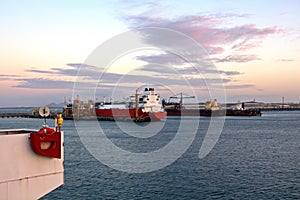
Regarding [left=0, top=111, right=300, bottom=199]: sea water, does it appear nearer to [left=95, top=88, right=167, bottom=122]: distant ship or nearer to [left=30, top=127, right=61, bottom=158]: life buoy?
[left=30, top=127, right=61, bottom=158]: life buoy

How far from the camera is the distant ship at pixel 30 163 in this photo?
7117 mm

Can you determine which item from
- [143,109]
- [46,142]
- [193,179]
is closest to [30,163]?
[46,142]

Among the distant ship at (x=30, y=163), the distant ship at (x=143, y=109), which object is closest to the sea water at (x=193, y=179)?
the distant ship at (x=30, y=163)

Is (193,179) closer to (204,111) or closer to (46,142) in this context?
(46,142)

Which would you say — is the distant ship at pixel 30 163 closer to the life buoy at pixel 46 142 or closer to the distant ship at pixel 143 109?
the life buoy at pixel 46 142

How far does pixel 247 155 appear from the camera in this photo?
33562mm

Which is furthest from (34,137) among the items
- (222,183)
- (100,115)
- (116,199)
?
(100,115)

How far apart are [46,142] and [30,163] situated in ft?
1.80

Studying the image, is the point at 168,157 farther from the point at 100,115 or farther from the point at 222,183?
the point at 100,115

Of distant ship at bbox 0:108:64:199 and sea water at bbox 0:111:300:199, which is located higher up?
distant ship at bbox 0:108:64:199

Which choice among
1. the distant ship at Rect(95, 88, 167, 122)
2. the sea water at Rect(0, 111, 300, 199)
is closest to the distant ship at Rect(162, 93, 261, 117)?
the distant ship at Rect(95, 88, 167, 122)

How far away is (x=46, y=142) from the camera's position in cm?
764

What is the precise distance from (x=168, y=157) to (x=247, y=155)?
7835mm

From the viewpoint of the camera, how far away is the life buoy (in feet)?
24.5
